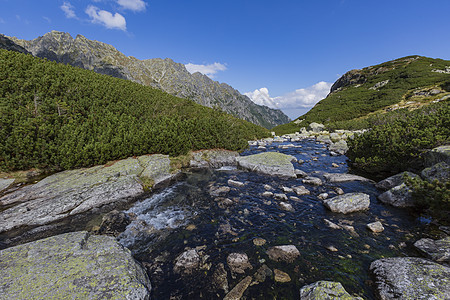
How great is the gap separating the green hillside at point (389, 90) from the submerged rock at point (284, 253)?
64.3m

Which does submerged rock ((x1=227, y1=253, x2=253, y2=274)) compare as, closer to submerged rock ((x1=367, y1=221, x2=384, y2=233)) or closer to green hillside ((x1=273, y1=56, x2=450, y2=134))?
submerged rock ((x1=367, y1=221, x2=384, y2=233))

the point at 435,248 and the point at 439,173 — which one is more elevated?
the point at 439,173

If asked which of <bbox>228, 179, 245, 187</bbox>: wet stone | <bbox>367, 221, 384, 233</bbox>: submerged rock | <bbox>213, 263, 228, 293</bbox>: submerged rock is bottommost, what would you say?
<bbox>213, 263, 228, 293</bbox>: submerged rock

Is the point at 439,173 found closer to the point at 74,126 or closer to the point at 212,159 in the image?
the point at 212,159

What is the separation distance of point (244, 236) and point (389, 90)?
113156 millimetres

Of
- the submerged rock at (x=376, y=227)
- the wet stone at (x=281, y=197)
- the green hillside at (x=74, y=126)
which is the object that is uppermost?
the green hillside at (x=74, y=126)

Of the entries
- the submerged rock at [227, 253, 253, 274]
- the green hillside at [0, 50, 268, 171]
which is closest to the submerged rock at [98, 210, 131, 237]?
the submerged rock at [227, 253, 253, 274]

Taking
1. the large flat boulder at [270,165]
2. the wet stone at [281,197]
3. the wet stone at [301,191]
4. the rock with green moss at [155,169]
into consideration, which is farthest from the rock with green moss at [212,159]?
the wet stone at [281,197]

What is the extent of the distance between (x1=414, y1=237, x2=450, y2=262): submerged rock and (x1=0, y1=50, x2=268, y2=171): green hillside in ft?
61.8

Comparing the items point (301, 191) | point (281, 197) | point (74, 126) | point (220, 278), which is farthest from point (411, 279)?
point (74, 126)

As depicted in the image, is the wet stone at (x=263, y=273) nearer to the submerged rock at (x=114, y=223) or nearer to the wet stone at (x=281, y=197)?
the wet stone at (x=281, y=197)

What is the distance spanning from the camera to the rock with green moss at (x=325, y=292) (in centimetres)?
489

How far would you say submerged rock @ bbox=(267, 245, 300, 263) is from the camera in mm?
7027

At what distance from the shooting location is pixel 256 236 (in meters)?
8.48
